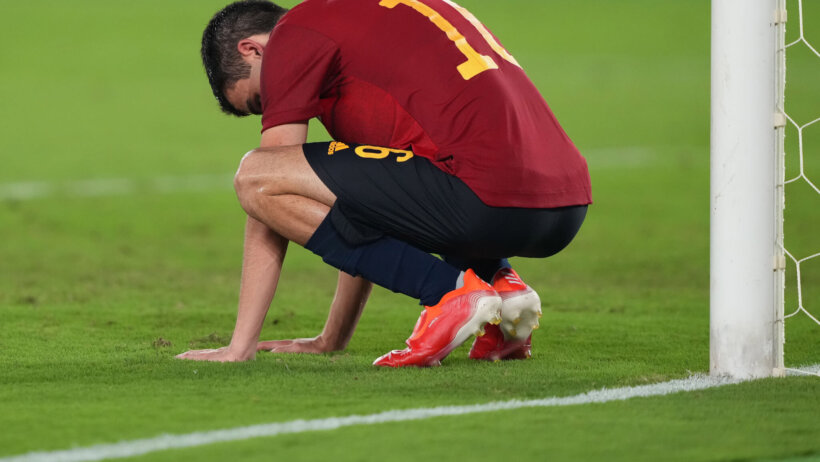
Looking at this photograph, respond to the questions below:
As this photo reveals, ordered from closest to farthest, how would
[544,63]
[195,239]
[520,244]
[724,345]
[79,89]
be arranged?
[724,345] → [520,244] → [195,239] → [79,89] → [544,63]

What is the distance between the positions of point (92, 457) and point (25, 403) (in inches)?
20.4

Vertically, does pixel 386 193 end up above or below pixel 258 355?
above

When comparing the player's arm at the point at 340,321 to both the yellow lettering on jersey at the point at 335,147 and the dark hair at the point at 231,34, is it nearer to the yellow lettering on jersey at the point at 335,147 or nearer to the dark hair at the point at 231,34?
the yellow lettering on jersey at the point at 335,147

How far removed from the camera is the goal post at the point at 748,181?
279 cm

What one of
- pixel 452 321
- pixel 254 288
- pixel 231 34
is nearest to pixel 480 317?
pixel 452 321

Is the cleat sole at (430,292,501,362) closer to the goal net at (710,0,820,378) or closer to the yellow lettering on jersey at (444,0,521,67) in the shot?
the goal net at (710,0,820,378)

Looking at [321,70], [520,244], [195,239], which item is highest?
[321,70]

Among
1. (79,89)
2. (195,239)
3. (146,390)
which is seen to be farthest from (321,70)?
(79,89)

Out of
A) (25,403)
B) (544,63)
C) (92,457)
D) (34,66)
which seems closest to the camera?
(92,457)

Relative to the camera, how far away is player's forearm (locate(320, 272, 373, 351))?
134 inches

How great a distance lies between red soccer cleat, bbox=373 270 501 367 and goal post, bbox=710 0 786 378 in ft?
1.76

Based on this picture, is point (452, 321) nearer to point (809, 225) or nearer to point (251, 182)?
point (251, 182)

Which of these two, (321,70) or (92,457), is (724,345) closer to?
(321,70)

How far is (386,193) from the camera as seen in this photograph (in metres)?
3.02
